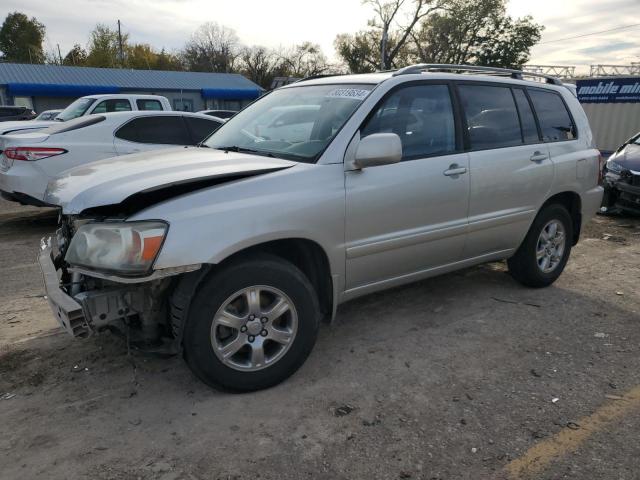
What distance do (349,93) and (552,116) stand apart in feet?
7.43

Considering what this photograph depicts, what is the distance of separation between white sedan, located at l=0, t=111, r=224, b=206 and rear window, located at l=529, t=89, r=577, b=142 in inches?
151

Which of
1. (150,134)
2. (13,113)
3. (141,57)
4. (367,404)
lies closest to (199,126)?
(150,134)

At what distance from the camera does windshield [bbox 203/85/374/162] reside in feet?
11.0

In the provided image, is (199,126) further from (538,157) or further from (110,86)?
(110,86)

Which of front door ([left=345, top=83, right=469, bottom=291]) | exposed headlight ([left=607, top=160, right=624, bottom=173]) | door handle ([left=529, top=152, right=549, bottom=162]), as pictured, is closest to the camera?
front door ([left=345, top=83, right=469, bottom=291])

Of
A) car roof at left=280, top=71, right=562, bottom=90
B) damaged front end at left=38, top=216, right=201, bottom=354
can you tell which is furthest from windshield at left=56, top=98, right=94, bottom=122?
damaged front end at left=38, top=216, right=201, bottom=354

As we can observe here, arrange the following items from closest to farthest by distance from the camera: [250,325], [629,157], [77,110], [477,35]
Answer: [250,325], [629,157], [77,110], [477,35]

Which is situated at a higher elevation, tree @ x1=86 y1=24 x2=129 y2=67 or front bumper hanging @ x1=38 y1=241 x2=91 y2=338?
tree @ x1=86 y1=24 x2=129 y2=67

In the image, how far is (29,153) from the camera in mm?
6555

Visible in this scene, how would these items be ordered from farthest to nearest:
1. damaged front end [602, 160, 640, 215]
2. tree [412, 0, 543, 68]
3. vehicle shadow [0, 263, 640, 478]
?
tree [412, 0, 543, 68] < damaged front end [602, 160, 640, 215] < vehicle shadow [0, 263, 640, 478]

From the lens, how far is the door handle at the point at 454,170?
3.68 m

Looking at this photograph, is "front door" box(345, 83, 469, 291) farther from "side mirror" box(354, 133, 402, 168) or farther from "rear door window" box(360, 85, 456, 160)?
"side mirror" box(354, 133, 402, 168)

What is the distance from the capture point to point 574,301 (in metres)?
4.57

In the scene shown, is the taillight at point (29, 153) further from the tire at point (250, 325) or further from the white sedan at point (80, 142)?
the tire at point (250, 325)
